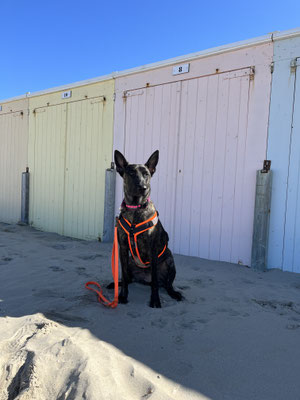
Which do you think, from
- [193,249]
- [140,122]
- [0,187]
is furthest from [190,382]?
[0,187]

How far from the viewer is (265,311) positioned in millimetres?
2812

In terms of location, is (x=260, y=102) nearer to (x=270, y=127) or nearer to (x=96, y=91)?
(x=270, y=127)

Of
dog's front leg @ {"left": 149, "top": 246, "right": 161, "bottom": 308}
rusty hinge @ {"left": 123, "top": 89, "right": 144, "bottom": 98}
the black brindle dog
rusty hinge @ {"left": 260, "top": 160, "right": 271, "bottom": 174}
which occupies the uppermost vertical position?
rusty hinge @ {"left": 123, "top": 89, "right": 144, "bottom": 98}

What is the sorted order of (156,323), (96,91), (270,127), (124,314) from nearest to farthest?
1. (156,323)
2. (124,314)
3. (270,127)
4. (96,91)

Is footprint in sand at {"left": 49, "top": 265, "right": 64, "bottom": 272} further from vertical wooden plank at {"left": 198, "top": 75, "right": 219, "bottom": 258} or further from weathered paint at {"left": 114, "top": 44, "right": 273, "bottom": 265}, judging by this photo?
vertical wooden plank at {"left": 198, "top": 75, "right": 219, "bottom": 258}

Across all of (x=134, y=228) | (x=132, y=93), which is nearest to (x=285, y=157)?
(x=134, y=228)

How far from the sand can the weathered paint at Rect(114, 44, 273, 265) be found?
1.31 meters

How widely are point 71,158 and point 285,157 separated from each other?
470 centimetres

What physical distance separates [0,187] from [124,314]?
7731mm

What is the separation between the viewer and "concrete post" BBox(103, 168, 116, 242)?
620 centimetres

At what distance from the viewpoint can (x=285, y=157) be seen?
171 inches

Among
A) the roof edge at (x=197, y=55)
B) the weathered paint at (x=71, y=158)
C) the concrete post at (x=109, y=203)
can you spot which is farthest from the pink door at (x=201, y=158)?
the weathered paint at (x=71, y=158)

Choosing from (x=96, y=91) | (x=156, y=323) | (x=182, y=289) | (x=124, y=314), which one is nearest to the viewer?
(x=156, y=323)

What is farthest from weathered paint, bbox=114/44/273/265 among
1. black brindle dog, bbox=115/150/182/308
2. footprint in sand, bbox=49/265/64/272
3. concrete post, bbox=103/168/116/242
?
footprint in sand, bbox=49/265/64/272
